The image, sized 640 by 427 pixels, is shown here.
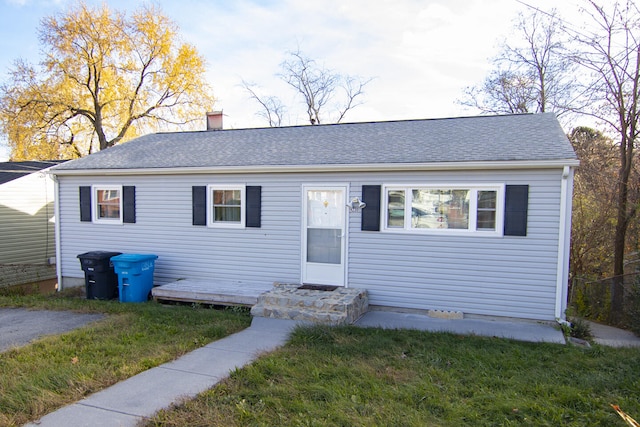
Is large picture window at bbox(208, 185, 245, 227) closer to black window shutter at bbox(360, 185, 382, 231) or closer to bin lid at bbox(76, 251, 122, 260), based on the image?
bin lid at bbox(76, 251, 122, 260)

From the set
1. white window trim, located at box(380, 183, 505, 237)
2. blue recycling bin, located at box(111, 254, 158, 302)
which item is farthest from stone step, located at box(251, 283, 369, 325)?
blue recycling bin, located at box(111, 254, 158, 302)

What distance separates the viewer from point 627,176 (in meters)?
10.4

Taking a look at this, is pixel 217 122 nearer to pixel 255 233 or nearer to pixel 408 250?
pixel 255 233

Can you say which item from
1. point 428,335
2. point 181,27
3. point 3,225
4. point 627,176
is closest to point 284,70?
point 181,27

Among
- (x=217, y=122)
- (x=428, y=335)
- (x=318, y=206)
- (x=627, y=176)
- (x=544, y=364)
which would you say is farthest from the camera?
(x=217, y=122)

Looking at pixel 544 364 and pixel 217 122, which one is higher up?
pixel 217 122

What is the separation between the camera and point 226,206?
838 centimetres

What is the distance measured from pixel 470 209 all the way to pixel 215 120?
7.96 meters

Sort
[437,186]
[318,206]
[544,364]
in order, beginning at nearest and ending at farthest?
[544,364] → [437,186] → [318,206]

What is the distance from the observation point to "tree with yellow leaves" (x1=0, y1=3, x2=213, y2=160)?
19.4m

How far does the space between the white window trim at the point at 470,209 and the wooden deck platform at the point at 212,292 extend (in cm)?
266

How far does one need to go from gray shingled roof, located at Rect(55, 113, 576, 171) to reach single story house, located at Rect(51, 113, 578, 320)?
47mm

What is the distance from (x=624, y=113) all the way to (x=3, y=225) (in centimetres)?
1745

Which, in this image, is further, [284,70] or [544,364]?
[284,70]
